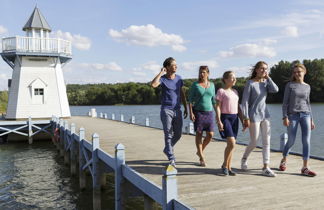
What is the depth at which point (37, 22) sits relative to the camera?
27.5 m

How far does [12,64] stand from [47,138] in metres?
8.04

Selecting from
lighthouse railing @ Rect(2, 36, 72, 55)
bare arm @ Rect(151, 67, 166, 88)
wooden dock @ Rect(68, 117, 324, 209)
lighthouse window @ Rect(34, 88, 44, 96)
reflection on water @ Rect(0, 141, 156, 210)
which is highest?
lighthouse railing @ Rect(2, 36, 72, 55)

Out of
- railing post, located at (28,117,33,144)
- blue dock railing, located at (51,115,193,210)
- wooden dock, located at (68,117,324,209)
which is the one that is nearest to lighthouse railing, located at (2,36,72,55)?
railing post, located at (28,117,33,144)

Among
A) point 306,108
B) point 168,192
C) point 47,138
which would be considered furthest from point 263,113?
point 47,138

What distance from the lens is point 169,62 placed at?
6.30 metres

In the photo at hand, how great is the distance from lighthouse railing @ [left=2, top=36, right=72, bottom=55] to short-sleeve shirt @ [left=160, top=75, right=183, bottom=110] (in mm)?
23564

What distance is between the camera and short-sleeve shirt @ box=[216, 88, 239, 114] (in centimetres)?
603

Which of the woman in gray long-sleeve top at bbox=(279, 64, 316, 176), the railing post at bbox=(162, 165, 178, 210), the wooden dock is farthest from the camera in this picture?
the woman in gray long-sleeve top at bbox=(279, 64, 316, 176)

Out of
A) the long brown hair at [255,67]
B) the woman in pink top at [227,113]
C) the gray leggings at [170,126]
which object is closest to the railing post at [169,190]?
the woman in pink top at [227,113]

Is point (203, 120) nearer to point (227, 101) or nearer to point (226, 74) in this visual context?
point (227, 101)

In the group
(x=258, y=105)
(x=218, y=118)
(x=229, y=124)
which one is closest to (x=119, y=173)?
(x=218, y=118)

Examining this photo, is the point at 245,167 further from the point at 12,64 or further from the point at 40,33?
the point at 12,64

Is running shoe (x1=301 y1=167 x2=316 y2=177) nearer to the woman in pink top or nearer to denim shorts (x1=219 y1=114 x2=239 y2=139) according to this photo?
the woman in pink top

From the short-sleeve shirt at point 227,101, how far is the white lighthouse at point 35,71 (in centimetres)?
2418
